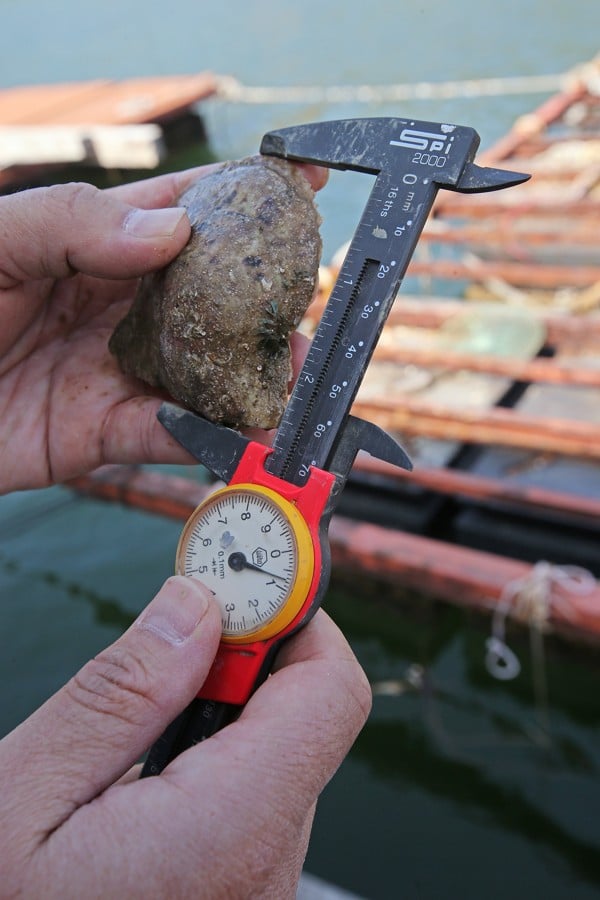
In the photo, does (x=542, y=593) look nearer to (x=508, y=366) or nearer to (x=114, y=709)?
(x=508, y=366)

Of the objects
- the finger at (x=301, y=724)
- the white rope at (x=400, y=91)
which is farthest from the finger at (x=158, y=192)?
the white rope at (x=400, y=91)

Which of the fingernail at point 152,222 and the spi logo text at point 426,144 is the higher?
the spi logo text at point 426,144

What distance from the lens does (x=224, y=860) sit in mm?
1122

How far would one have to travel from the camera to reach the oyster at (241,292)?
164cm

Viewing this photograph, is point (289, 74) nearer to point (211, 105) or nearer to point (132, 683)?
point (211, 105)

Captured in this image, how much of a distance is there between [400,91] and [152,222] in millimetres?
8736

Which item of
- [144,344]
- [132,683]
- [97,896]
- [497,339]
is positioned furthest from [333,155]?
[497,339]

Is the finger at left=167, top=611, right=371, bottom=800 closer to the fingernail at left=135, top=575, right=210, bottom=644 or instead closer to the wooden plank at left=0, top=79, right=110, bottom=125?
the fingernail at left=135, top=575, right=210, bottom=644

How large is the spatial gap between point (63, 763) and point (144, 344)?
39.9 inches

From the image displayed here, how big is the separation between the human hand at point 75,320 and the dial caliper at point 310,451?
0.29m

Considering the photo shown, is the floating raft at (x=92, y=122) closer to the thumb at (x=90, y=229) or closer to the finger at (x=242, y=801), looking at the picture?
the thumb at (x=90, y=229)

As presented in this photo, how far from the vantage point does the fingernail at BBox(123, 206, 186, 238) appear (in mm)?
1648

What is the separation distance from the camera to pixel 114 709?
3.96ft

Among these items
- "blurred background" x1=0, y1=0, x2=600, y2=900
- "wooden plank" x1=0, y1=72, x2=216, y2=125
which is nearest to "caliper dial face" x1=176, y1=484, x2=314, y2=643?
"blurred background" x1=0, y1=0, x2=600, y2=900
